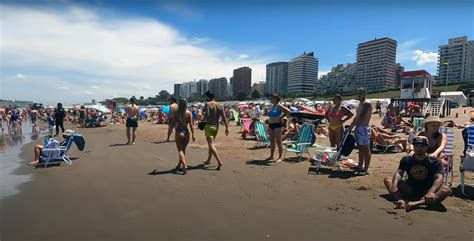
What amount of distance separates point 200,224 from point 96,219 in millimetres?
1265

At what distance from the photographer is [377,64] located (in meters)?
101

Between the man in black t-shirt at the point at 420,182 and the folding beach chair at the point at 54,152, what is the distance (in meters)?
6.87

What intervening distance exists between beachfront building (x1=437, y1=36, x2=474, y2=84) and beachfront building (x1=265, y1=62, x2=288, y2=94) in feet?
191

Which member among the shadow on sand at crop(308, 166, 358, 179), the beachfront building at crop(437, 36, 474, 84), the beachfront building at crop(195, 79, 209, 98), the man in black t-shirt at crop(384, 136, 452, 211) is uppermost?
the beachfront building at crop(437, 36, 474, 84)

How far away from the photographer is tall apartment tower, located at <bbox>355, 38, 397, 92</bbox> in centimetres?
9994

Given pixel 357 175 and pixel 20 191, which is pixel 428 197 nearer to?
pixel 357 175

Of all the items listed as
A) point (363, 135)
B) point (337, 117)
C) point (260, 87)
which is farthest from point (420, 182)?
point (260, 87)

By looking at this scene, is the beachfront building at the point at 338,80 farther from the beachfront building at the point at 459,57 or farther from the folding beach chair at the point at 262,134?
the folding beach chair at the point at 262,134

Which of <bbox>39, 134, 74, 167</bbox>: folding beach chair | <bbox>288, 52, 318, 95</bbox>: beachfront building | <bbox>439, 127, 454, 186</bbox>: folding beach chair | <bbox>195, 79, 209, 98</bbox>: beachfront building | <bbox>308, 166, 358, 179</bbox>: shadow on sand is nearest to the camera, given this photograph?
<bbox>439, 127, 454, 186</bbox>: folding beach chair

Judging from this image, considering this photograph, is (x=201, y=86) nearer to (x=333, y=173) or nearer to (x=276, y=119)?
(x=276, y=119)

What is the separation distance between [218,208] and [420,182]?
105 inches

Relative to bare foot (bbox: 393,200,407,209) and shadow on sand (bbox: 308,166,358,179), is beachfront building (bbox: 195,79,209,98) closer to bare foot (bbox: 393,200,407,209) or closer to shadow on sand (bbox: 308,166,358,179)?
shadow on sand (bbox: 308,166,358,179)

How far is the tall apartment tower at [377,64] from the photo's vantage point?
99938mm

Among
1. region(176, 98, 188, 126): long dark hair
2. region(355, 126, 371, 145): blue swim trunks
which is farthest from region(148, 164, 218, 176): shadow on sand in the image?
region(355, 126, 371, 145): blue swim trunks
